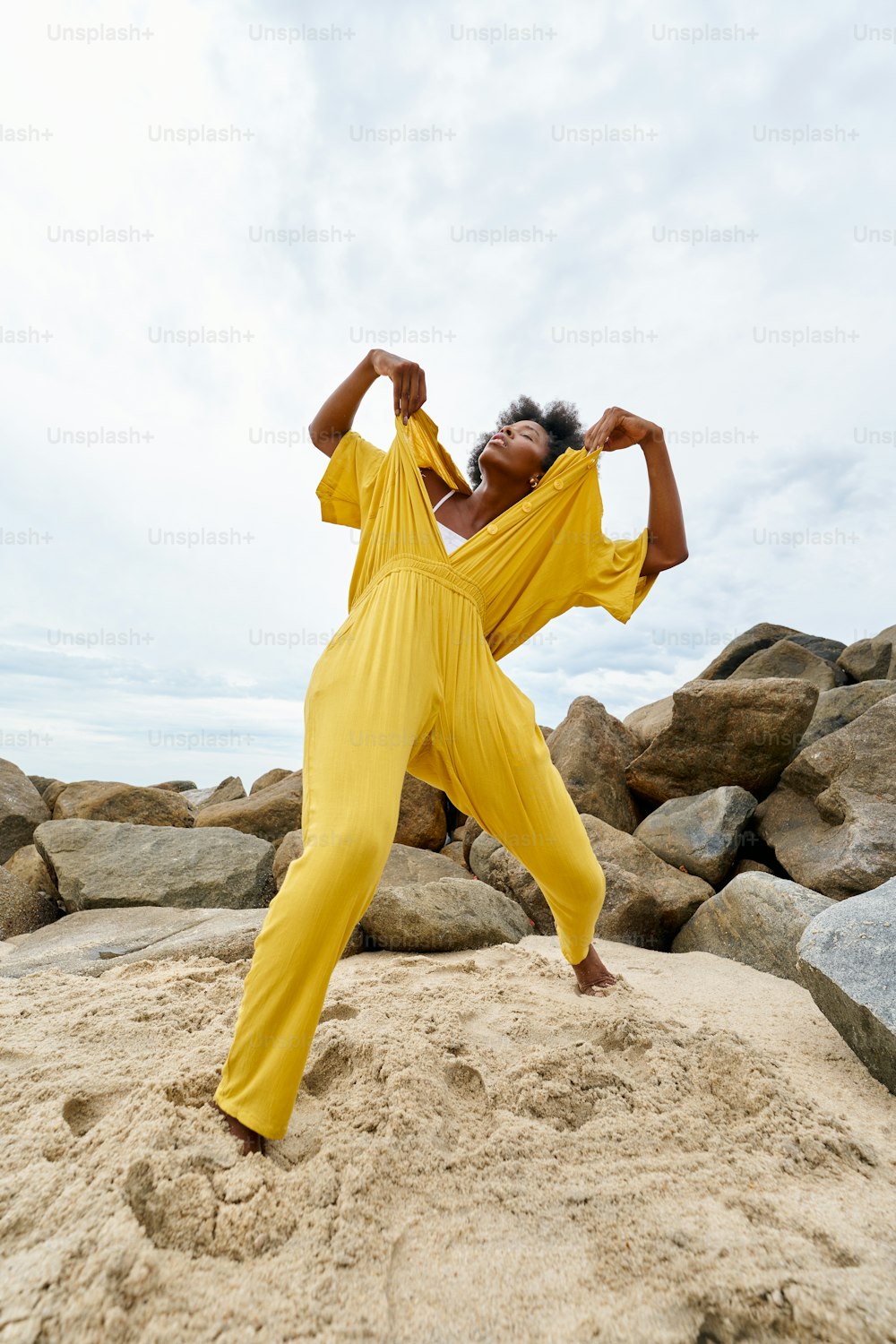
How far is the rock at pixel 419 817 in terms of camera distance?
6.27 m

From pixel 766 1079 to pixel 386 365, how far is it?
2509 millimetres

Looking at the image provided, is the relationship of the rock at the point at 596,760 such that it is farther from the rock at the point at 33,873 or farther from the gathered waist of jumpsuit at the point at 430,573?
the rock at the point at 33,873

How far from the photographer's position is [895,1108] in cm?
214

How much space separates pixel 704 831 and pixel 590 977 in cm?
253

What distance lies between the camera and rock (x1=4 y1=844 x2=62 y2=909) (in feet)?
19.5

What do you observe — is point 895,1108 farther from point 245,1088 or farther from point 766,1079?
point 245,1088

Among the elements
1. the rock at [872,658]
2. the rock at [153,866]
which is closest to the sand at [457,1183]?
the rock at [153,866]

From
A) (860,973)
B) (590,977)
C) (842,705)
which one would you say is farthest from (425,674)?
(842,705)

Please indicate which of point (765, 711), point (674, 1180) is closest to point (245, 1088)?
point (674, 1180)

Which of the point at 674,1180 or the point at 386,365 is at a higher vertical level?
the point at 386,365

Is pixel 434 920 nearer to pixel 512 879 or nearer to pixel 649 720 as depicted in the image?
pixel 512 879

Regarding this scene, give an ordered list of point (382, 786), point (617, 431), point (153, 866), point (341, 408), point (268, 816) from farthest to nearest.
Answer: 1. point (268, 816)
2. point (153, 866)
3. point (617, 431)
4. point (341, 408)
5. point (382, 786)

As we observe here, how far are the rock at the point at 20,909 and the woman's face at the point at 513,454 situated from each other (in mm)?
5200

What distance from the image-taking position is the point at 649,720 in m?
7.77
